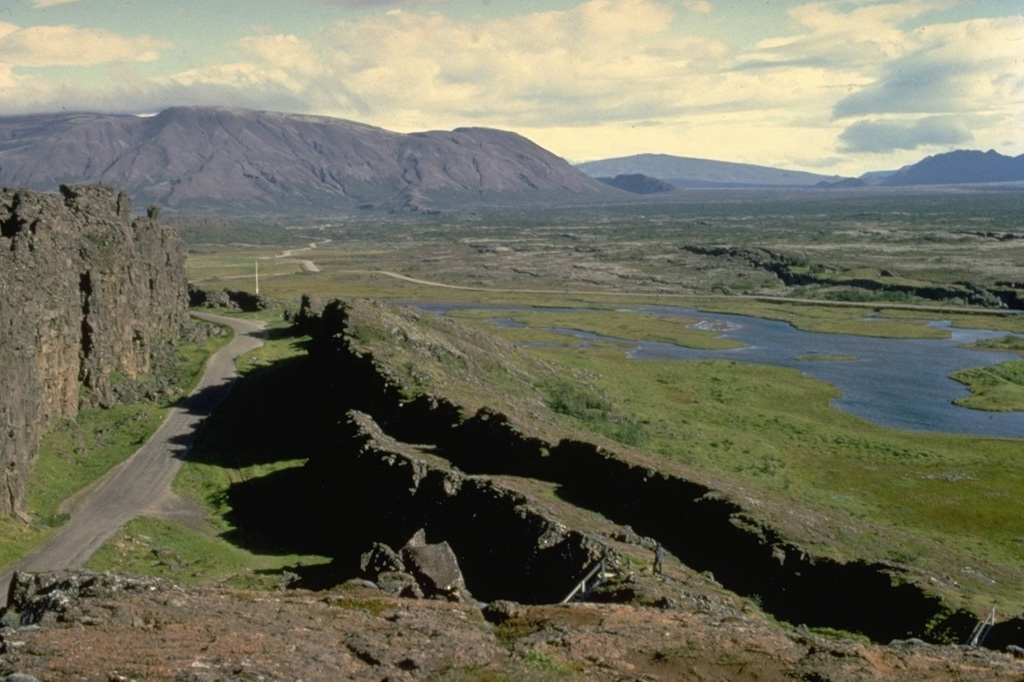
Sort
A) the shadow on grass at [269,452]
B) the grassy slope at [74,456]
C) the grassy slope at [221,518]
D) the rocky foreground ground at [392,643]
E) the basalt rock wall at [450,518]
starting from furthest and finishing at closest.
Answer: the shadow on grass at [269,452]
the grassy slope at [74,456]
the grassy slope at [221,518]
the basalt rock wall at [450,518]
the rocky foreground ground at [392,643]

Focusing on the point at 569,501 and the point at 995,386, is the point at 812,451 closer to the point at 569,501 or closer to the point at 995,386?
the point at 569,501

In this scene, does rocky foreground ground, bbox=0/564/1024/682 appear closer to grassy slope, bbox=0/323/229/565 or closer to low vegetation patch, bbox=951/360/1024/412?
grassy slope, bbox=0/323/229/565

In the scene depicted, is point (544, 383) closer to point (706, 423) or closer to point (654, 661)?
point (706, 423)

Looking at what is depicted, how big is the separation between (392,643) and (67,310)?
181 ft

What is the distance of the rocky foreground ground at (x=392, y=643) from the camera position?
19969 mm

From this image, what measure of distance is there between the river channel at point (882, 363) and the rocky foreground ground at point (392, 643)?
65940 mm

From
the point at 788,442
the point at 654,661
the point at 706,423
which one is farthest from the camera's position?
the point at 706,423

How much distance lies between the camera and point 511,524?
117 feet

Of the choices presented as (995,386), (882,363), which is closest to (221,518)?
(995,386)

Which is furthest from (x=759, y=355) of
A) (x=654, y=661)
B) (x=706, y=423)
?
(x=654, y=661)

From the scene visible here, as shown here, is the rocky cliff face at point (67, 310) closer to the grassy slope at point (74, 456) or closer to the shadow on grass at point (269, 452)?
the grassy slope at point (74, 456)

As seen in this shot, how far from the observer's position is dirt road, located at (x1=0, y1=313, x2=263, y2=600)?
44906mm

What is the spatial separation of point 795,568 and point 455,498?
13.8 m

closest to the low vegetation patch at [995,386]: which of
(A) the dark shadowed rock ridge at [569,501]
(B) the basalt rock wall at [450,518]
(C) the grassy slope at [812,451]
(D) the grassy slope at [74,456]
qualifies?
(C) the grassy slope at [812,451]
